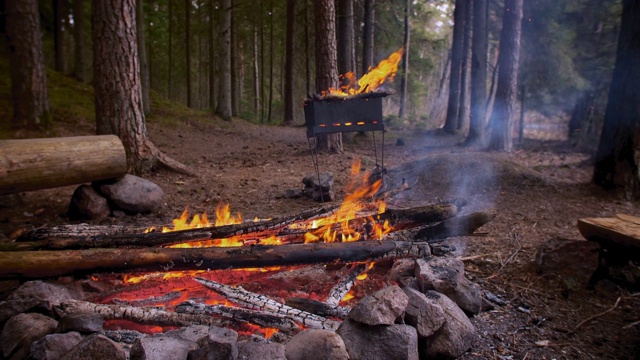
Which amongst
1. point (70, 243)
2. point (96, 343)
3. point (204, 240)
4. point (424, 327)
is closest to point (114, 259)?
point (70, 243)

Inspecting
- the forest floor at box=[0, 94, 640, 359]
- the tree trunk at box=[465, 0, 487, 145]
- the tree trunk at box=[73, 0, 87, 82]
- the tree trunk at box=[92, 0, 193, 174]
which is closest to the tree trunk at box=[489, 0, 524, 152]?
the forest floor at box=[0, 94, 640, 359]

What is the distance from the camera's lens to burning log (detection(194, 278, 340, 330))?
2.87m

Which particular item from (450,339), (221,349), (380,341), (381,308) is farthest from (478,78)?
(221,349)

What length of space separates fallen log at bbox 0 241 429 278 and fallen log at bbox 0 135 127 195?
216cm

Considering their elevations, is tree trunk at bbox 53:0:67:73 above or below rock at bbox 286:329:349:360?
above

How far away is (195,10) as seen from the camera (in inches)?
1198

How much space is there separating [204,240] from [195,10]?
3146cm

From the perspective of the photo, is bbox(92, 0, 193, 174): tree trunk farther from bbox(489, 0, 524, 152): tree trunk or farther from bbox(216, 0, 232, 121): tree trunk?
bbox(216, 0, 232, 121): tree trunk

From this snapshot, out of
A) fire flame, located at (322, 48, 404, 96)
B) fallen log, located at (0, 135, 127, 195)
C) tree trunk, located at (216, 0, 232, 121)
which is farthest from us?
tree trunk, located at (216, 0, 232, 121)

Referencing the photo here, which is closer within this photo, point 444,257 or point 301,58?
point 444,257

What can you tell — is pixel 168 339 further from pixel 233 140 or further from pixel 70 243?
pixel 233 140

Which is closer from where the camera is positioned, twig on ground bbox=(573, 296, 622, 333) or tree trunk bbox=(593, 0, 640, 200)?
twig on ground bbox=(573, 296, 622, 333)

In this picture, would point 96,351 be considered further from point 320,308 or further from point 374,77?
point 374,77

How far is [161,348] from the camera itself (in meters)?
2.21
